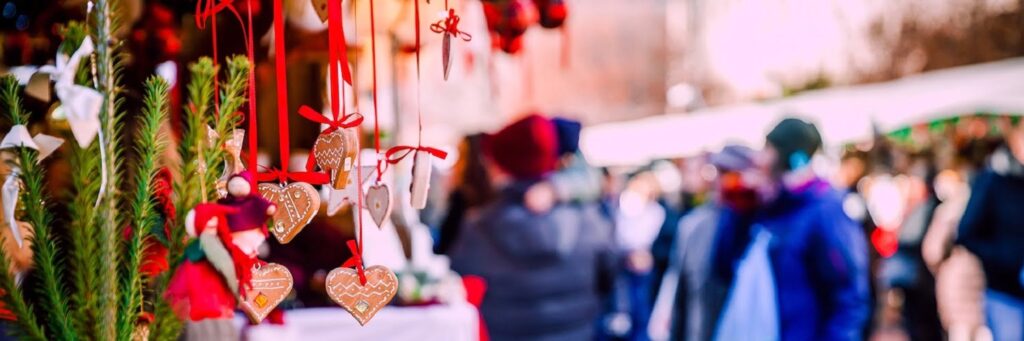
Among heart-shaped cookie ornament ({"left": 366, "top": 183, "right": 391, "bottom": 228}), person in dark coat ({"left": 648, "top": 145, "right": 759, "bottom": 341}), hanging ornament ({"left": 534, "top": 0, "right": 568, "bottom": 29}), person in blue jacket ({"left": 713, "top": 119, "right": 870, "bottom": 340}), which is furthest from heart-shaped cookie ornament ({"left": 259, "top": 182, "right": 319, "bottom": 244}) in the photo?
person in dark coat ({"left": 648, "top": 145, "right": 759, "bottom": 341})

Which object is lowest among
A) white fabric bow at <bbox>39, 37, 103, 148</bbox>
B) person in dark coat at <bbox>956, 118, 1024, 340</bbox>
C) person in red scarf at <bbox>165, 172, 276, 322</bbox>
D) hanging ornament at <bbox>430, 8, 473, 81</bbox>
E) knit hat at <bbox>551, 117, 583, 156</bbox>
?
person in dark coat at <bbox>956, 118, 1024, 340</bbox>

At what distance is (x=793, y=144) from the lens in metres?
2.94

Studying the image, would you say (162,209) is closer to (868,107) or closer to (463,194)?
(463,194)

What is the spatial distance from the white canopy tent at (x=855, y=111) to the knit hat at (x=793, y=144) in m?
1.76

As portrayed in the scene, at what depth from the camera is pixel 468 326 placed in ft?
7.64

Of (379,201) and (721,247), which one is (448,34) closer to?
(379,201)

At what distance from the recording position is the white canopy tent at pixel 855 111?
19.1 feet

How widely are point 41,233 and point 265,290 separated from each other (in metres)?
0.27

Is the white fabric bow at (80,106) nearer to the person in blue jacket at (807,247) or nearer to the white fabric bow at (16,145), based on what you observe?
the white fabric bow at (16,145)

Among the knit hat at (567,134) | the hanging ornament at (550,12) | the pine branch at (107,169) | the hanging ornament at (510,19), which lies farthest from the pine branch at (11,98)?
the knit hat at (567,134)

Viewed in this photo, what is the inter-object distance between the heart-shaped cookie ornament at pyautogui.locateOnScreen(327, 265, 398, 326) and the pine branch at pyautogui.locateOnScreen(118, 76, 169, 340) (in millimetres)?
235

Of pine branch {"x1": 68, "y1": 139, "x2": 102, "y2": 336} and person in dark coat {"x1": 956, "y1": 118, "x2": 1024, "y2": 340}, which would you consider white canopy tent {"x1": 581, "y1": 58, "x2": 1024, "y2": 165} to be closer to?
person in dark coat {"x1": 956, "y1": 118, "x2": 1024, "y2": 340}

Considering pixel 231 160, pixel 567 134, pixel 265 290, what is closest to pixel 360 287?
pixel 265 290

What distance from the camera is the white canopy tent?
5.84 m
